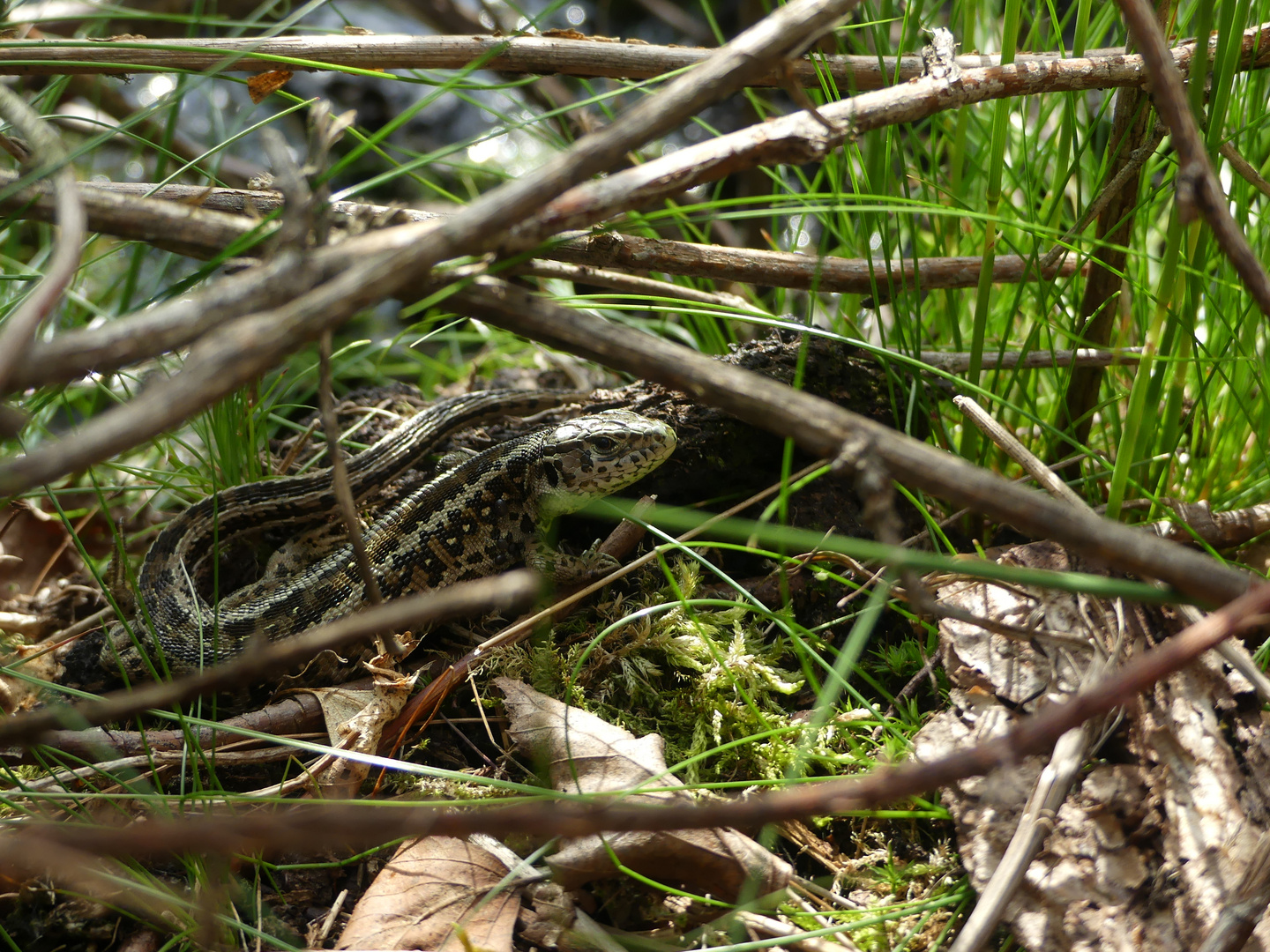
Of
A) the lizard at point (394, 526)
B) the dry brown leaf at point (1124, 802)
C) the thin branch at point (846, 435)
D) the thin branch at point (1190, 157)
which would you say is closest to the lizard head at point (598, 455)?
the lizard at point (394, 526)

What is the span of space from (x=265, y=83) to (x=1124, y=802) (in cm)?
330

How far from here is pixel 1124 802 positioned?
221 cm

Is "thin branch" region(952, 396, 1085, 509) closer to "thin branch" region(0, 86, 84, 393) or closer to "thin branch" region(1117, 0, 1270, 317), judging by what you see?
"thin branch" region(1117, 0, 1270, 317)

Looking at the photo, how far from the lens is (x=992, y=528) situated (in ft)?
10.6

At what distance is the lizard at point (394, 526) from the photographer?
141 inches

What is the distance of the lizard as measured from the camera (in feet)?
11.8

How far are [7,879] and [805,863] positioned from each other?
227 cm

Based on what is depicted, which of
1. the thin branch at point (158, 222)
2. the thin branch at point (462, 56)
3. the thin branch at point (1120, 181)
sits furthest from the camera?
the thin branch at point (462, 56)

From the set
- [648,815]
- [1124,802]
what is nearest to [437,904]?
[648,815]

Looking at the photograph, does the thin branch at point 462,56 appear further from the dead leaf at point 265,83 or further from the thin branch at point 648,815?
the thin branch at point 648,815

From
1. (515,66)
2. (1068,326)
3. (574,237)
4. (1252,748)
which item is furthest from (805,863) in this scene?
(515,66)

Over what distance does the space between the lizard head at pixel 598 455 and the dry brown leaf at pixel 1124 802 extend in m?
1.39

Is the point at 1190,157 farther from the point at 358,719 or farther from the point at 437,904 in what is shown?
the point at 358,719

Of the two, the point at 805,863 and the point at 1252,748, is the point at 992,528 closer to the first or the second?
the point at 1252,748
